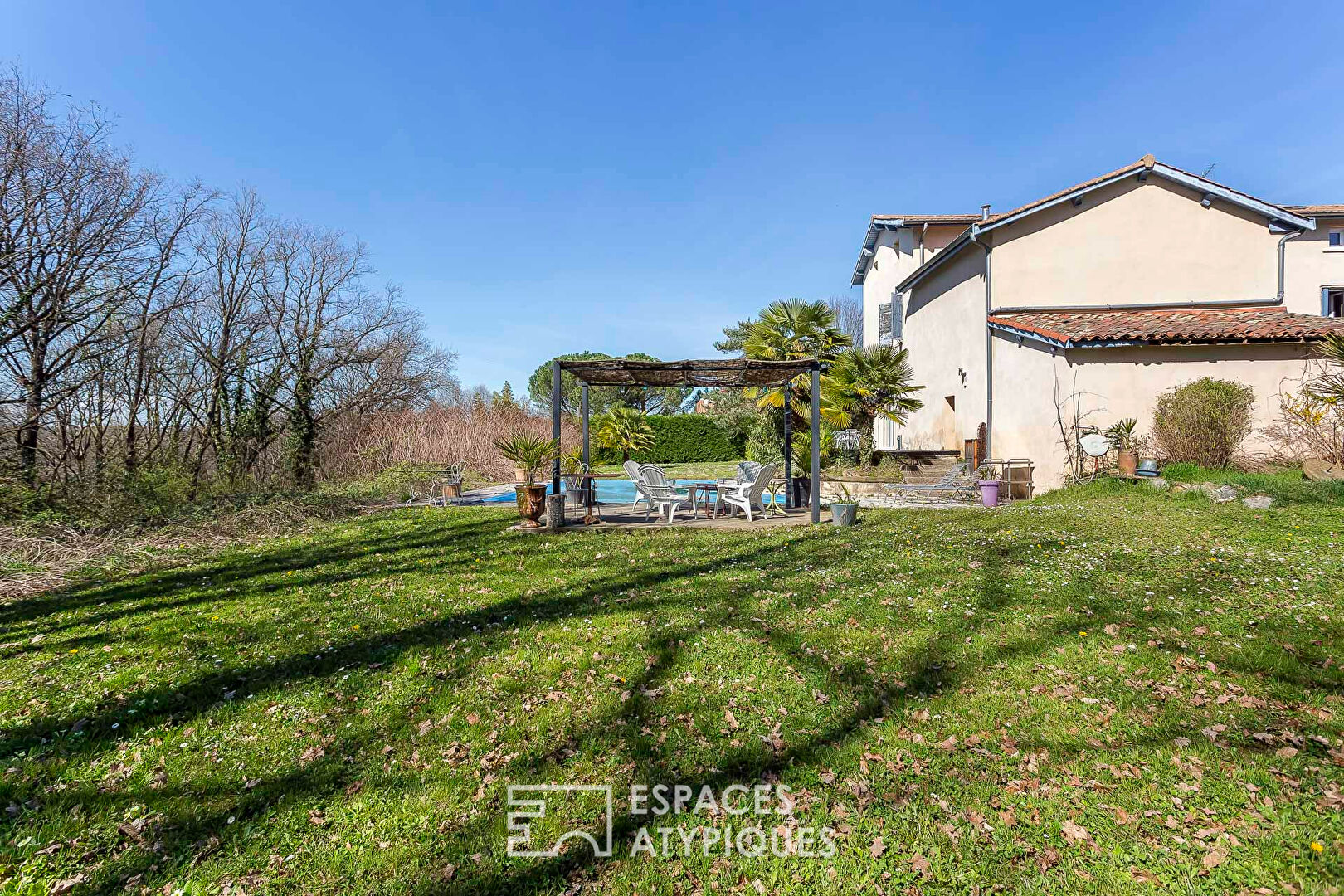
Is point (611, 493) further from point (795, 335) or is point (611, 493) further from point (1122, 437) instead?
point (1122, 437)

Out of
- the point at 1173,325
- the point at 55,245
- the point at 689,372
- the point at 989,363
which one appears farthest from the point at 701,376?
the point at 1173,325

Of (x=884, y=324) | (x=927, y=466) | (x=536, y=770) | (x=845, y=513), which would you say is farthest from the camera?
(x=884, y=324)

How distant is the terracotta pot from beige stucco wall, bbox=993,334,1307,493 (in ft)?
36.0

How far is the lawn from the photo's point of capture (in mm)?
2215

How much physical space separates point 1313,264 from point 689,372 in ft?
73.3

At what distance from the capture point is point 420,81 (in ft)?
37.1

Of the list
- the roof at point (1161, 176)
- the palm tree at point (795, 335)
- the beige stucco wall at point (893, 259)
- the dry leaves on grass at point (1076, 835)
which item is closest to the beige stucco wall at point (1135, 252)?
the roof at point (1161, 176)

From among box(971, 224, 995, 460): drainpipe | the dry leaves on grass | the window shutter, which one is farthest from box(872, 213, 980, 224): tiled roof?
the dry leaves on grass

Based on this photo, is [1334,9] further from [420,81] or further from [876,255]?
[420,81]

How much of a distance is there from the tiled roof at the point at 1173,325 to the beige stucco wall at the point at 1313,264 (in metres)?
7.26

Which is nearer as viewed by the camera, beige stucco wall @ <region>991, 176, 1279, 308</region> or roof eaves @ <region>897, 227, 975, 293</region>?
beige stucco wall @ <region>991, 176, 1279, 308</region>

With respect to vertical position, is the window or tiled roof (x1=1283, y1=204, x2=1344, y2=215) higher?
tiled roof (x1=1283, y1=204, x2=1344, y2=215)

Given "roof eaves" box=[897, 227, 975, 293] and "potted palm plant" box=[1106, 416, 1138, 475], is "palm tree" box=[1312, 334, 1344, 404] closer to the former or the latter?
"potted palm plant" box=[1106, 416, 1138, 475]

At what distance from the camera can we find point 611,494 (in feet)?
50.4
